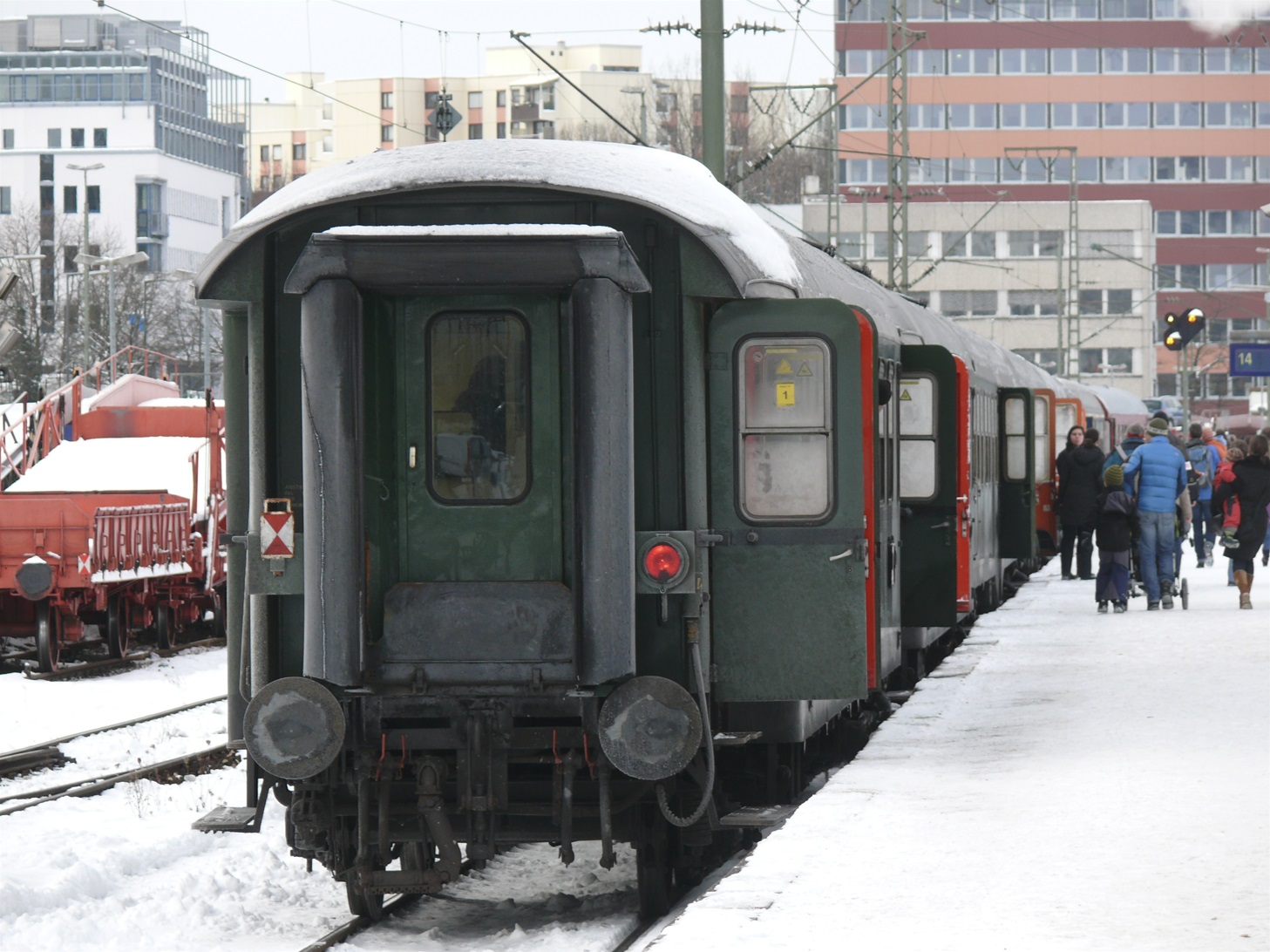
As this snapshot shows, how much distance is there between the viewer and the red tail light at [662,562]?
339 inches

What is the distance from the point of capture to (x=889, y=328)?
13.2m

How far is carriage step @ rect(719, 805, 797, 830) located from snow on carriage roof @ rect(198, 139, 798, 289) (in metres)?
2.21

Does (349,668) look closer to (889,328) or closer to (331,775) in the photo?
(331,775)

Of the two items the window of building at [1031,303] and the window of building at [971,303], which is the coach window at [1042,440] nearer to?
the window of building at [971,303]

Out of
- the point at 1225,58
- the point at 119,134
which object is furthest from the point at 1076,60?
the point at 119,134

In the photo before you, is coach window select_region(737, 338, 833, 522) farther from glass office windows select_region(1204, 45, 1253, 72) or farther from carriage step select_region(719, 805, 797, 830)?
glass office windows select_region(1204, 45, 1253, 72)

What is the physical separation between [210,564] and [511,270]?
14.5 m

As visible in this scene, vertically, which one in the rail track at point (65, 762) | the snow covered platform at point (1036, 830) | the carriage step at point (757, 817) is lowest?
the rail track at point (65, 762)

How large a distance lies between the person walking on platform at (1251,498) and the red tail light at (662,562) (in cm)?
1294

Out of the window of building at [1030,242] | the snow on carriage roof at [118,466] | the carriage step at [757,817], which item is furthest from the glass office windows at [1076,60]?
the carriage step at [757,817]

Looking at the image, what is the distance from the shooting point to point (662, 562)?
28.3 feet

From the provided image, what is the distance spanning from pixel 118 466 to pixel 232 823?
16.9 metres

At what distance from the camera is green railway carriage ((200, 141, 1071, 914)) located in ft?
27.1

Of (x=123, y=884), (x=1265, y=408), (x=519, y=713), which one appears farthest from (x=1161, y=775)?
(x=1265, y=408)
